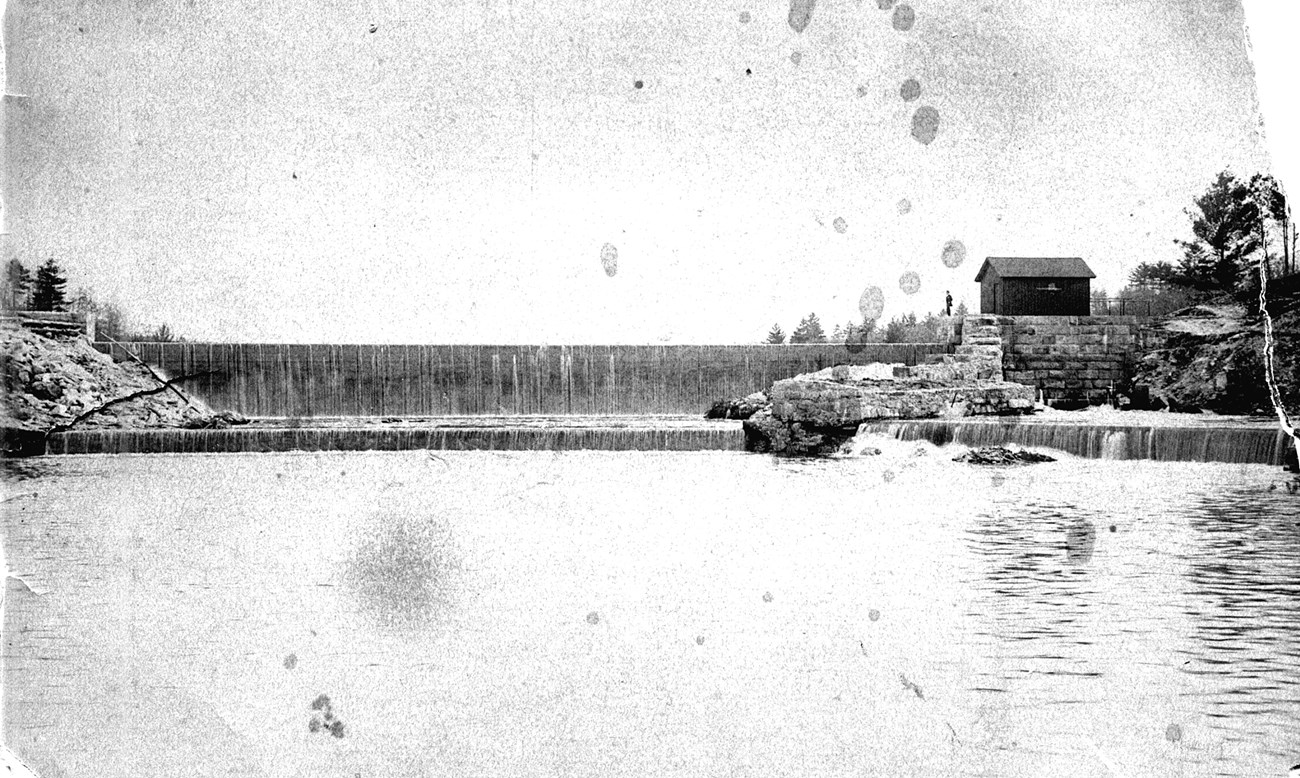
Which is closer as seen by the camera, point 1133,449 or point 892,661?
point 892,661

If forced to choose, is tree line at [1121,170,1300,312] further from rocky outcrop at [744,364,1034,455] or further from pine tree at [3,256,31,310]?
pine tree at [3,256,31,310]

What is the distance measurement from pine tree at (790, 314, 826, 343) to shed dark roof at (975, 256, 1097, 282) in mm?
770

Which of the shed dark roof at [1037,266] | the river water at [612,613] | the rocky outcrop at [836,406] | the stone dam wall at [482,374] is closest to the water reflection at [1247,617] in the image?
the river water at [612,613]

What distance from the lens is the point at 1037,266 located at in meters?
4.20

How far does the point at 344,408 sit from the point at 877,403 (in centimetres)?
492

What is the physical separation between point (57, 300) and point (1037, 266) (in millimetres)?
3995

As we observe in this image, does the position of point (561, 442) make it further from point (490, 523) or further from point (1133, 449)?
point (1133, 449)

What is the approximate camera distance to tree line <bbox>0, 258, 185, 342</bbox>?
2859 millimetres

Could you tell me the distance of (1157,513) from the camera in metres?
3.39

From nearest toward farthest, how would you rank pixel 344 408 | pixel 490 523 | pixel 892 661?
1. pixel 892 661
2. pixel 490 523
3. pixel 344 408

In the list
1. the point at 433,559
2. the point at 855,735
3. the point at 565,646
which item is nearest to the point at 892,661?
the point at 855,735

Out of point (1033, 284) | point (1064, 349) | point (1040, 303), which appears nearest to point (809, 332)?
point (1033, 284)

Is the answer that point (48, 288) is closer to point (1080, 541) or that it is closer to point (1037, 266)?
point (1080, 541)

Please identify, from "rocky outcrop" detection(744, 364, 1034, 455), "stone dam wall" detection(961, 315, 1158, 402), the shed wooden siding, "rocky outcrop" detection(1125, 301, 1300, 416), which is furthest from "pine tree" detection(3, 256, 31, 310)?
"stone dam wall" detection(961, 315, 1158, 402)
